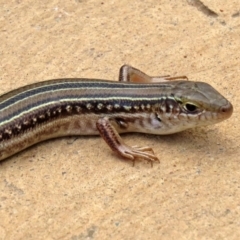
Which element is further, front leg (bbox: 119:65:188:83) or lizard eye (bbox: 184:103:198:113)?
front leg (bbox: 119:65:188:83)

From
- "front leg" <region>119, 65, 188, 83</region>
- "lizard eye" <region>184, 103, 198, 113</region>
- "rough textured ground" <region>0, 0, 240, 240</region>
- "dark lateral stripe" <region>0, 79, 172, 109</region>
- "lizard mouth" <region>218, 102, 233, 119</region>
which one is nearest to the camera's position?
"rough textured ground" <region>0, 0, 240, 240</region>

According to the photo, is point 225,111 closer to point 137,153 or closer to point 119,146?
point 137,153

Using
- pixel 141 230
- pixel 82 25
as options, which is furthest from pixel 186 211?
pixel 82 25

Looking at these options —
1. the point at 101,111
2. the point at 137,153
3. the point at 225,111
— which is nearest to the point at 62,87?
the point at 101,111

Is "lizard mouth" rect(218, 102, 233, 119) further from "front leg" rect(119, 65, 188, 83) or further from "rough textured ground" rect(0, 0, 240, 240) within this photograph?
"front leg" rect(119, 65, 188, 83)

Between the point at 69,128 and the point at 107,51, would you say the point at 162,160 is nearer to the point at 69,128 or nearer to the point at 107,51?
the point at 69,128

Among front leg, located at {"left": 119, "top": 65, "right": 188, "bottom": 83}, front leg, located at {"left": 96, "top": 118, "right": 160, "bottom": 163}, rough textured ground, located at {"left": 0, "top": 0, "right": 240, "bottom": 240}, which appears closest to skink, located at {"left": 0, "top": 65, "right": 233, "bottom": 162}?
front leg, located at {"left": 96, "top": 118, "right": 160, "bottom": 163}
